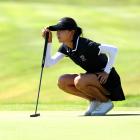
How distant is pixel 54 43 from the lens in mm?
21062

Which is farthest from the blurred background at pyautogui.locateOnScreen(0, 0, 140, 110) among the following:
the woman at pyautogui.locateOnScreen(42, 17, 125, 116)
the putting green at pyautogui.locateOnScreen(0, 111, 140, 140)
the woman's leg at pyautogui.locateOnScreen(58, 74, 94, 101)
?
the putting green at pyautogui.locateOnScreen(0, 111, 140, 140)

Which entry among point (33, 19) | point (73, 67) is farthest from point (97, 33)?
point (73, 67)

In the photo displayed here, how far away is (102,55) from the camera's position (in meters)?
7.52

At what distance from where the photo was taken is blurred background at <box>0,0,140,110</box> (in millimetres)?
14750

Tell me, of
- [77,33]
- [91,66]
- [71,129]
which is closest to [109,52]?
[91,66]

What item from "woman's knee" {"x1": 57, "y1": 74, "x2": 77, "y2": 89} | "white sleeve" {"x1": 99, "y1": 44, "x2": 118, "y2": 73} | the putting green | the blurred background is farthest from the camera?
the blurred background

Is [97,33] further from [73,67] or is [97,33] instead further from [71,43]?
[71,43]

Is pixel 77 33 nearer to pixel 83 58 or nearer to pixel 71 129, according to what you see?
pixel 83 58

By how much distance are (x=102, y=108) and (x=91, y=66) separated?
0.45m

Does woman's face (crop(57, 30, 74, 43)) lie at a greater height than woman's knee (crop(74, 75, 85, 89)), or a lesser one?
greater

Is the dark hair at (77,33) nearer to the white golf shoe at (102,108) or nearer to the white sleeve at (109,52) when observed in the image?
the white sleeve at (109,52)

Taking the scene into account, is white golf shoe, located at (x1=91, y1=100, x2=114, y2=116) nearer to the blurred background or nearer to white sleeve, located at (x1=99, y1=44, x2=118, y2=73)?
white sleeve, located at (x1=99, y1=44, x2=118, y2=73)

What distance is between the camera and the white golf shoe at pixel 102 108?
24.2 ft

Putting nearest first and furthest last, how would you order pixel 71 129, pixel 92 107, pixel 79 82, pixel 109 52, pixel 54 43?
pixel 71 129
pixel 109 52
pixel 79 82
pixel 92 107
pixel 54 43
